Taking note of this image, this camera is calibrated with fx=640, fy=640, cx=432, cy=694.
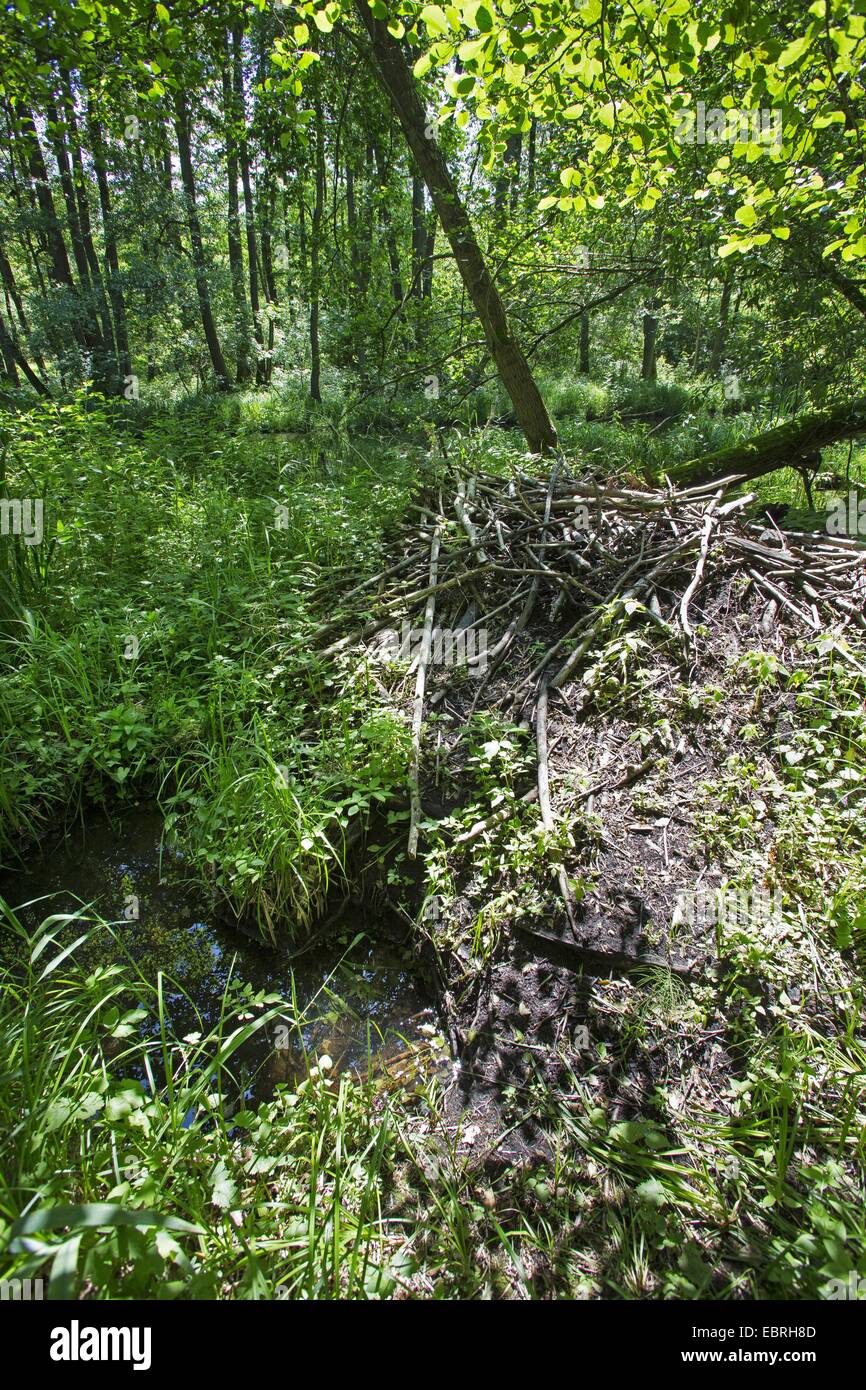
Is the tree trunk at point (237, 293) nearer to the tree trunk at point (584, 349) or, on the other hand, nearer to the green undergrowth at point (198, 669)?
the tree trunk at point (584, 349)

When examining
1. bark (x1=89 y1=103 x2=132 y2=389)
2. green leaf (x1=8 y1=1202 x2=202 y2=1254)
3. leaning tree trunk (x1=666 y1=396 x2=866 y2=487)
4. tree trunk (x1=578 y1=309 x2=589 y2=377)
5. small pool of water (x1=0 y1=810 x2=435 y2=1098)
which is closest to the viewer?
green leaf (x1=8 y1=1202 x2=202 y2=1254)

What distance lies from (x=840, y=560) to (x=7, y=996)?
182 inches

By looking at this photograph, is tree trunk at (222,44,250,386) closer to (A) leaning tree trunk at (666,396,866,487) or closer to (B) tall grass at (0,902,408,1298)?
(A) leaning tree trunk at (666,396,866,487)

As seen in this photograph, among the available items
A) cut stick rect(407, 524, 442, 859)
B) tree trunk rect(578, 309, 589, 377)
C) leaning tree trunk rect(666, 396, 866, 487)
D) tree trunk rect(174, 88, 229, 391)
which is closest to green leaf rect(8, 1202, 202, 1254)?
cut stick rect(407, 524, 442, 859)

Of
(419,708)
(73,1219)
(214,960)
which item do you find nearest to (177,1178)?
(73,1219)

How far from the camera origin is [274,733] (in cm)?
337

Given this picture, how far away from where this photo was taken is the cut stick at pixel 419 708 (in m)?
2.91

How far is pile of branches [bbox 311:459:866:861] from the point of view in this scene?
3.51 meters

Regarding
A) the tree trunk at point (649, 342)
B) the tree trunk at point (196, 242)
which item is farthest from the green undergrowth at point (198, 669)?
the tree trunk at point (649, 342)

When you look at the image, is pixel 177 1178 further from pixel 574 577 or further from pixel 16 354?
pixel 16 354

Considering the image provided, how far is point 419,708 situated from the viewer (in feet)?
11.0

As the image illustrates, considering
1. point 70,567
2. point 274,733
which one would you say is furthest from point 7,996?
point 70,567

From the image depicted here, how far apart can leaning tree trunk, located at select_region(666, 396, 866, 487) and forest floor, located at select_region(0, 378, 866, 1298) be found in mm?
1305

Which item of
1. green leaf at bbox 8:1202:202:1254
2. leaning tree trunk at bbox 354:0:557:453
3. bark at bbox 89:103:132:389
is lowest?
green leaf at bbox 8:1202:202:1254
